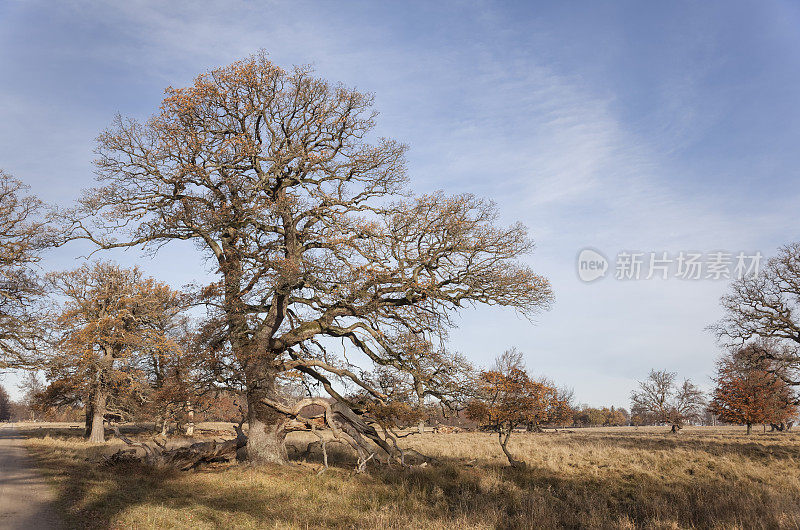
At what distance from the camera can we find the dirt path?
10.2 metres

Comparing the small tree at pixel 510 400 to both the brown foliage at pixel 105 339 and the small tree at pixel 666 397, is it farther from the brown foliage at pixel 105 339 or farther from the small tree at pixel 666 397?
the small tree at pixel 666 397

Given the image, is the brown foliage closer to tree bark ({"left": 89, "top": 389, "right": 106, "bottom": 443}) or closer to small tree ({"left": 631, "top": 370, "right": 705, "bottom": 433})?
tree bark ({"left": 89, "top": 389, "right": 106, "bottom": 443})

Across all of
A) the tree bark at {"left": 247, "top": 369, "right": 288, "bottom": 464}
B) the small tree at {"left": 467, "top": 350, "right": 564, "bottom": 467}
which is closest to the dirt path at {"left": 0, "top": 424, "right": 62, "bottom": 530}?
the tree bark at {"left": 247, "top": 369, "right": 288, "bottom": 464}

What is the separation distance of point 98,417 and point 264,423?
923 inches

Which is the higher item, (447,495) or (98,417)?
(447,495)

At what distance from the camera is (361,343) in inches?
816

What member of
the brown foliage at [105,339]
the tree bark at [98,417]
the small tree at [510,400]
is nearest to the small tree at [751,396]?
the small tree at [510,400]

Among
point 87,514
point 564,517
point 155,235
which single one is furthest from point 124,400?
point 564,517

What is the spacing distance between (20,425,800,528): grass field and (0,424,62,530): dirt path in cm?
43

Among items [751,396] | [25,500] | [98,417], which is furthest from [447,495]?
[751,396]

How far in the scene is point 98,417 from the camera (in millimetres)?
34969

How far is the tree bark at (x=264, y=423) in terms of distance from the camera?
18.8 meters

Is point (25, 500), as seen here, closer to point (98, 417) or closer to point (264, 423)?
point (264, 423)

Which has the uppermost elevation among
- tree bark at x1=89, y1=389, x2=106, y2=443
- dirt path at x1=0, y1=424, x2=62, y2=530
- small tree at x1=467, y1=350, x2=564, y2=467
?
small tree at x1=467, y1=350, x2=564, y2=467
